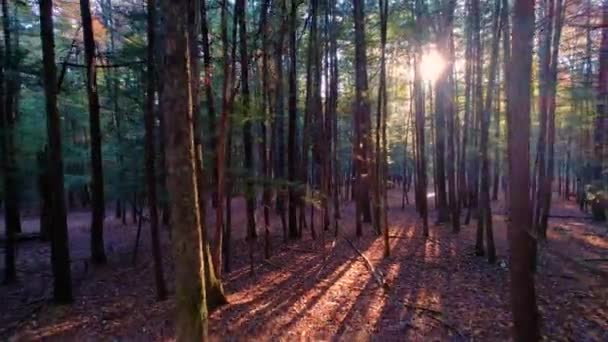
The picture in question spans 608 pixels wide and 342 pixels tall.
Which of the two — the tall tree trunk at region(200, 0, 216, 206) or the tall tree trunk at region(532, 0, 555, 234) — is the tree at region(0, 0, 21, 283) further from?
the tall tree trunk at region(532, 0, 555, 234)

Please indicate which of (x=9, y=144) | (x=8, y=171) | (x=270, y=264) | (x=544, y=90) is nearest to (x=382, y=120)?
(x=544, y=90)

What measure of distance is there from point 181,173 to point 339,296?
507 cm

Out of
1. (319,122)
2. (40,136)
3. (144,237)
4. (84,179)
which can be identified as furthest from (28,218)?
(319,122)

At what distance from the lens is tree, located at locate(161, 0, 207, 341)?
4.43 m

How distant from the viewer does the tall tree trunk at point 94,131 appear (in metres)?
10.9

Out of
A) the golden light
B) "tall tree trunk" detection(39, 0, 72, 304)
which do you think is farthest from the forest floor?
the golden light

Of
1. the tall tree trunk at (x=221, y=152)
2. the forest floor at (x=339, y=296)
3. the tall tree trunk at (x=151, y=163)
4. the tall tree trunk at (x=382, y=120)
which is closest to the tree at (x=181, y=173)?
the forest floor at (x=339, y=296)

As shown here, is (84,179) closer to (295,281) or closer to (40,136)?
(40,136)

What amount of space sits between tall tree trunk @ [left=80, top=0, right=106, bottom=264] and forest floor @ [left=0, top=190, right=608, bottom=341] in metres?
0.66

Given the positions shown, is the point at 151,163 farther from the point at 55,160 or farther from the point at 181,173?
the point at 181,173

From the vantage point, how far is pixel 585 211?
22.5 metres

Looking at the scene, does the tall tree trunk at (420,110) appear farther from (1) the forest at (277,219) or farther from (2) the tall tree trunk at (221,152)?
(2) the tall tree trunk at (221,152)

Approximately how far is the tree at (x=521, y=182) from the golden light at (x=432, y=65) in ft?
38.8

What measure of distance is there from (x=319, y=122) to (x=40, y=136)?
14025mm
